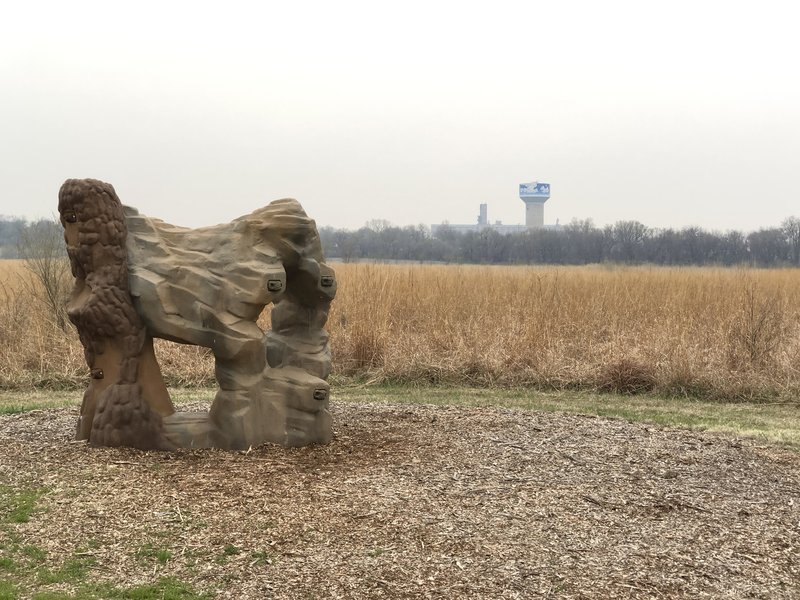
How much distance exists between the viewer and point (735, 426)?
20.3 ft

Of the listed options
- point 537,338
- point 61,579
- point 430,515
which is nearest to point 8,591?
point 61,579

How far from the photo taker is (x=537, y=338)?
8633 millimetres

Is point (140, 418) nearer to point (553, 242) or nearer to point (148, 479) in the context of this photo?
point (148, 479)

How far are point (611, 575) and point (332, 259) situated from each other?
10.0 meters

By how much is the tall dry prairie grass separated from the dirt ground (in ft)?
8.73

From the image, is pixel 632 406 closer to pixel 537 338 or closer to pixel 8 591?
pixel 537 338

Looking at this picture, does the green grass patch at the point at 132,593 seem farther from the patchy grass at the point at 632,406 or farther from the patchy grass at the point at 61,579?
the patchy grass at the point at 632,406

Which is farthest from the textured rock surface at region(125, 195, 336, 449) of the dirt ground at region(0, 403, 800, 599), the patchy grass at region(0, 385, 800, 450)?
the patchy grass at region(0, 385, 800, 450)

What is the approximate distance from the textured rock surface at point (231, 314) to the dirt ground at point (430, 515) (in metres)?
0.17

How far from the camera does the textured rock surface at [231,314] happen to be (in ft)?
15.1

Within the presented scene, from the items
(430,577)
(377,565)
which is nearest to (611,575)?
(430,577)

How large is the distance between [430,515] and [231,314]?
1792 millimetres

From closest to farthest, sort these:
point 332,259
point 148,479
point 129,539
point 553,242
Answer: point 129,539
point 148,479
point 332,259
point 553,242

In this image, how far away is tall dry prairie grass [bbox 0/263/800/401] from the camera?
789 cm
